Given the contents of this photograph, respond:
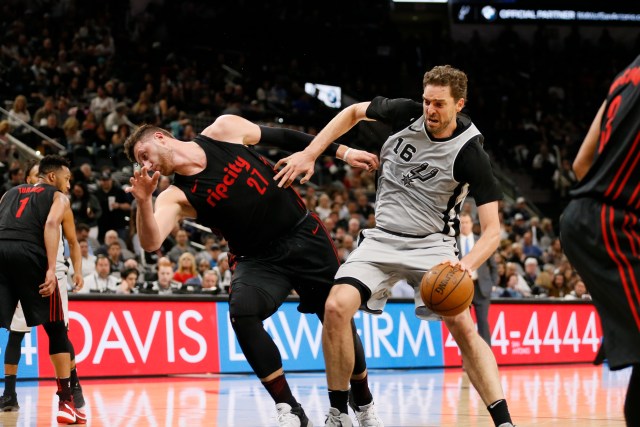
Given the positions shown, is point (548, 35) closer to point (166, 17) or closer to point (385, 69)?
point (385, 69)

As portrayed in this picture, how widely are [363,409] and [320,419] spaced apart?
1.04 metres

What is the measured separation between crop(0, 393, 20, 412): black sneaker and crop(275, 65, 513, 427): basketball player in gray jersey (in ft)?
10.4

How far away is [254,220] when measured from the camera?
20.1ft

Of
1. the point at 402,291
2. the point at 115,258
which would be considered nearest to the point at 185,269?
the point at 115,258

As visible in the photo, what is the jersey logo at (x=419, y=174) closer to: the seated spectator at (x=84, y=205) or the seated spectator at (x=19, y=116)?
the seated spectator at (x=84, y=205)

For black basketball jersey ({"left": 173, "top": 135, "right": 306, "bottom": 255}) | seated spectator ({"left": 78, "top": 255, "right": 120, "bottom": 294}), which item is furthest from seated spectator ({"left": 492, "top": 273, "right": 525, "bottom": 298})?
black basketball jersey ({"left": 173, "top": 135, "right": 306, "bottom": 255})

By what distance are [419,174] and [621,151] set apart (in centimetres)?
239

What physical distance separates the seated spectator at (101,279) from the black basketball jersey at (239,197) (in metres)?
6.74

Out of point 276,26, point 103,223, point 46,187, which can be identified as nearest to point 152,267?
point 103,223

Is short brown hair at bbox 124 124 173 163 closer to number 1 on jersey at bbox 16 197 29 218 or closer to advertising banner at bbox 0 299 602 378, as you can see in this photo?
number 1 on jersey at bbox 16 197 29 218

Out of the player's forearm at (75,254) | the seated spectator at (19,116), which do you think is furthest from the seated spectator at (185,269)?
the player's forearm at (75,254)

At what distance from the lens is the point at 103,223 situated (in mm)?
15281

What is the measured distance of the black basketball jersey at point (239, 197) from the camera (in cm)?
607

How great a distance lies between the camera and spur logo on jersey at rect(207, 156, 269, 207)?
6055mm
